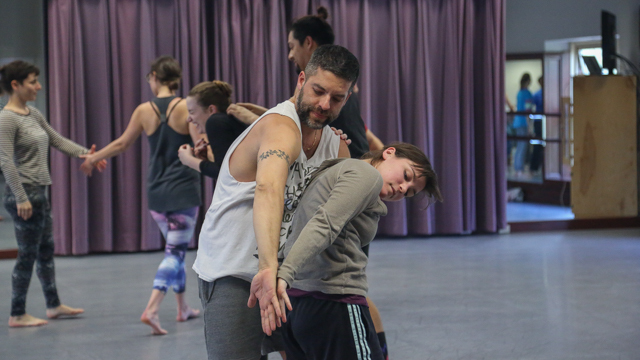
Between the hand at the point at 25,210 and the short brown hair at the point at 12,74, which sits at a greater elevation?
the short brown hair at the point at 12,74

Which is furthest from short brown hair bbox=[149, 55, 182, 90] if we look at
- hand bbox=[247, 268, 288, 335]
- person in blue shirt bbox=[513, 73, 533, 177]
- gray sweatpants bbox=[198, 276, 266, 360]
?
person in blue shirt bbox=[513, 73, 533, 177]

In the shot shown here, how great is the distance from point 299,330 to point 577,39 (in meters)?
6.07

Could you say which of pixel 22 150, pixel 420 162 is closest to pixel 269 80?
pixel 22 150

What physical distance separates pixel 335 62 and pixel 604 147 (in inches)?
217

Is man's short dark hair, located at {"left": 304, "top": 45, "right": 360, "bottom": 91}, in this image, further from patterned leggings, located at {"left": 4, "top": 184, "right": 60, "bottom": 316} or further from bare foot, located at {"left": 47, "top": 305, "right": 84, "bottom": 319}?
bare foot, located at {"left": 47, "top": 305, "right": 84, "bottom": 319}

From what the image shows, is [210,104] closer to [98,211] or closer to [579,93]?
[98,211]

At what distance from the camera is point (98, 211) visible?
16.4 feet

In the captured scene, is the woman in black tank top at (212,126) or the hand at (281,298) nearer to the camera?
the hand at (281,298)

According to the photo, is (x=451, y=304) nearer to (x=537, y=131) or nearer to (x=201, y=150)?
(x=201, y=150)

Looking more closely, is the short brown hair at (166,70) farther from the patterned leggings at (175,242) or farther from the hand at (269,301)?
the hand at (269,301)

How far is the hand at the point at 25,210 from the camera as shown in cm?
299

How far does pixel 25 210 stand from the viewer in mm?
3006

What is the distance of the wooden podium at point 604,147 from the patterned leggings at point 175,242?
4.51m

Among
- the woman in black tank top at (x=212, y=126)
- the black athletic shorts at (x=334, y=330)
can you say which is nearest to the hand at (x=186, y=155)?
the woman in black tank top at (x=212, y=126)
